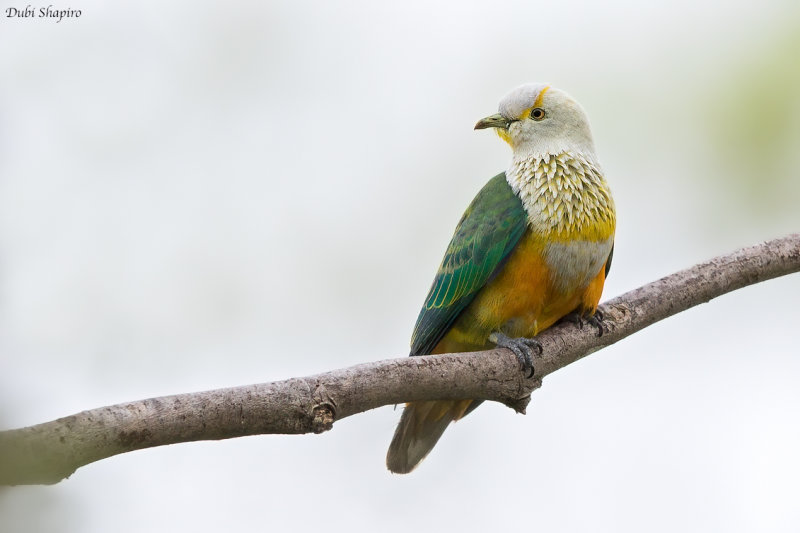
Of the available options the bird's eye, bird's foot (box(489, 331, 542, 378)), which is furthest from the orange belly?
the bird's eye

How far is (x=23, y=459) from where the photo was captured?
2.00 meters

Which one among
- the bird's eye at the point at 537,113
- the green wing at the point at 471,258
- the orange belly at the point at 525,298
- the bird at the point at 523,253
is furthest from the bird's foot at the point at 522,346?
the bird's eye at the point at 537,113

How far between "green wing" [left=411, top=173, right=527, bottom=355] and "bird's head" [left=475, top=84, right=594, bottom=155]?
14.0 inches

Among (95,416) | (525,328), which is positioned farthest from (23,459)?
(525,328)

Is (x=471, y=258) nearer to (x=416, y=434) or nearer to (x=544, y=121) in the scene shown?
(x=544, y=121)

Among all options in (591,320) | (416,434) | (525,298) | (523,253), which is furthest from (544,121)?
(416,434)

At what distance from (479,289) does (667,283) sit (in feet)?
3.95

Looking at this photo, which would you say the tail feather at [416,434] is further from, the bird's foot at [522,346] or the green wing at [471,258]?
the bird's foot at [522,346]

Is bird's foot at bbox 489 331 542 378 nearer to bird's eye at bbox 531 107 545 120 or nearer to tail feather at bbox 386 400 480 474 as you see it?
tail feather at bbox 386 400 480 474

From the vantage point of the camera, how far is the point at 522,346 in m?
5.23

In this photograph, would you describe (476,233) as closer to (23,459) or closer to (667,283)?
(667,283)

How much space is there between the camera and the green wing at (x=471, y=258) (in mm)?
5672

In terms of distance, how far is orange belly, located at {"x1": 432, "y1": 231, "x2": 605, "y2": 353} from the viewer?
5.57 metres

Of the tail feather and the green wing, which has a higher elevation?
the green wing
